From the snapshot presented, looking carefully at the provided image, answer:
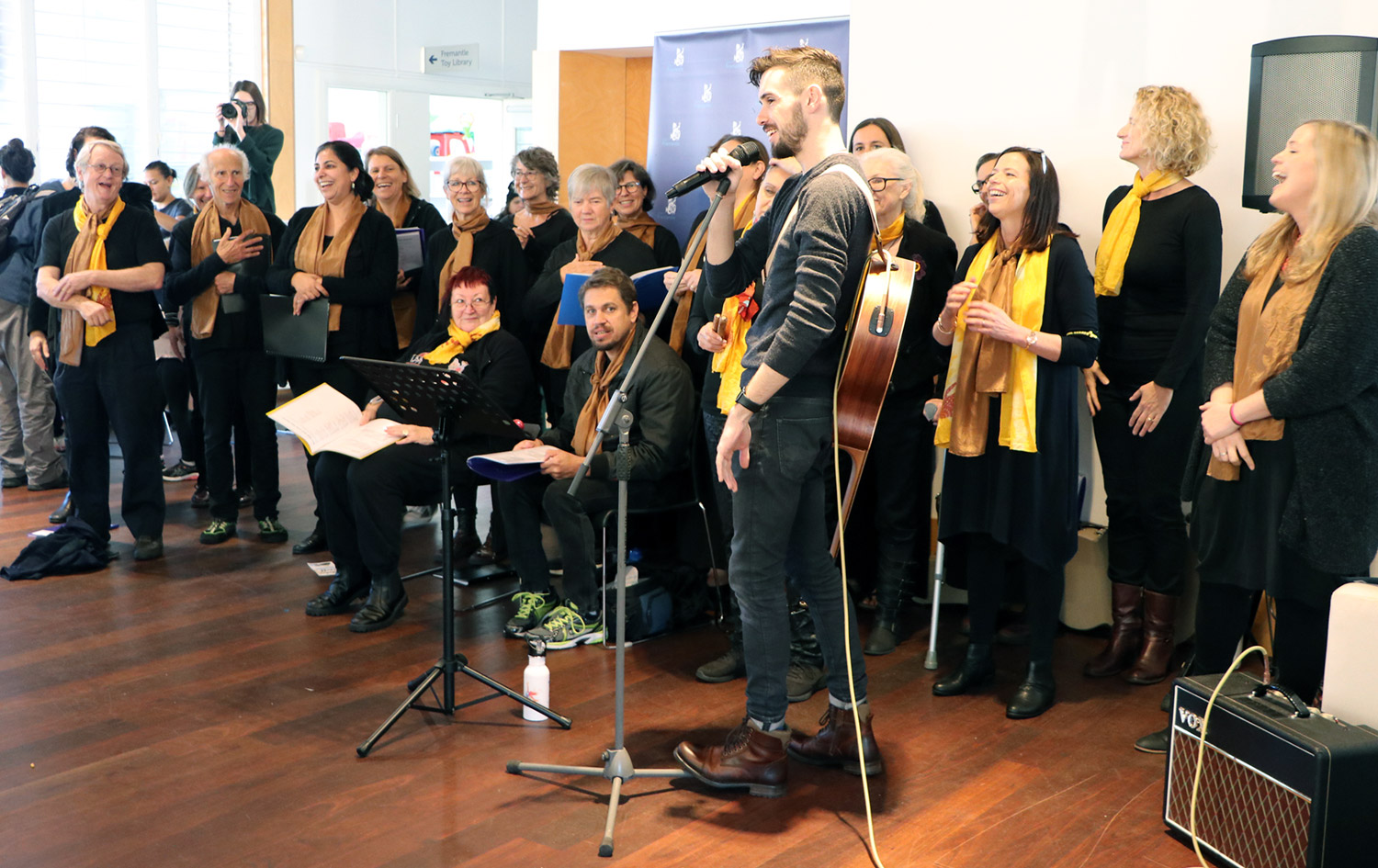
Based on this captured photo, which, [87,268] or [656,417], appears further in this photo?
[87,268]

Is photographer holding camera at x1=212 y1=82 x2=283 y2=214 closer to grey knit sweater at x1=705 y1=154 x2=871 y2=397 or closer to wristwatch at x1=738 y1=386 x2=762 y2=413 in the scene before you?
grey knit sweater at x1=705 y1=154 x2=871 y2=397

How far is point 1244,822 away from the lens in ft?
8.09

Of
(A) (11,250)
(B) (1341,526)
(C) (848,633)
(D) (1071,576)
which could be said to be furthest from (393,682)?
(A) (11,250)

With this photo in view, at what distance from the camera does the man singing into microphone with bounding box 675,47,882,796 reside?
8.08ft

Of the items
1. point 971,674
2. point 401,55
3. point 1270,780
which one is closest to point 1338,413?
point 1270,780

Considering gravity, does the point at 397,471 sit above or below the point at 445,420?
below

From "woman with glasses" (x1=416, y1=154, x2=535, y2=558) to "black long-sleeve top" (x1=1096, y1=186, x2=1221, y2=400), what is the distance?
2.26m

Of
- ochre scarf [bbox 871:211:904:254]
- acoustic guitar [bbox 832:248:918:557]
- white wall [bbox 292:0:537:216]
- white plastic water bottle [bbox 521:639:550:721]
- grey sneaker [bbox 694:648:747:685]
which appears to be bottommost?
grey sneaker [bbox 694:648:747:685]

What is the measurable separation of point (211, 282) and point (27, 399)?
6.19ft

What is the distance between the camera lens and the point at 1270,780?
238cm

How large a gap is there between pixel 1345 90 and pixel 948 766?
78.1 inches

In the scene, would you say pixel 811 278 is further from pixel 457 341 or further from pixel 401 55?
pixel 401 55

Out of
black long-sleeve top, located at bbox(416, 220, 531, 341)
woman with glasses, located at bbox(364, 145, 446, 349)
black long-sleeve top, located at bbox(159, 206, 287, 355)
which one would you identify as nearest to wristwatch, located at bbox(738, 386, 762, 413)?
black long-sleeve top, located at bbox(416, 220, 531, 341)

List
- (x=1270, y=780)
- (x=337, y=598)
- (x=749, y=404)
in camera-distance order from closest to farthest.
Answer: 1. (x=1270, y=780)
2. (x=749, y=404)
3. (x=337, y=598)
